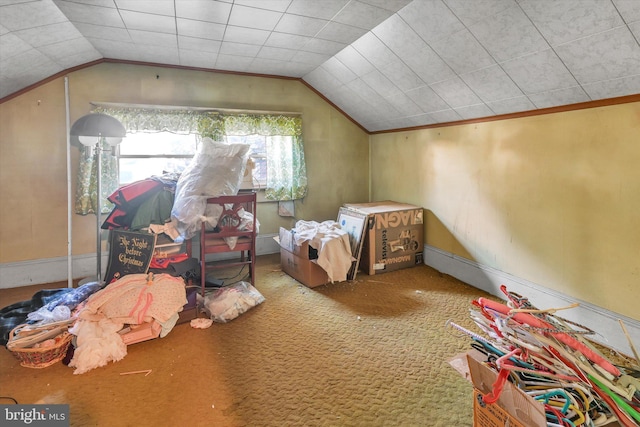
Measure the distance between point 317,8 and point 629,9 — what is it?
74.3 inches

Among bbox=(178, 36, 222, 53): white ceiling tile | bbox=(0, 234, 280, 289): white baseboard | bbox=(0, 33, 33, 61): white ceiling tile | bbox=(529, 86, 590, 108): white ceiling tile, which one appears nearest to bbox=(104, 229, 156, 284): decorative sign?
bbox=(0, 234, 280, 289): white baseboard

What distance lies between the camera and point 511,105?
2.85m

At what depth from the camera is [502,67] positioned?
2535 millimetres

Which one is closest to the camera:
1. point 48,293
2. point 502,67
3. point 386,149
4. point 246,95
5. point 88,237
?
point 502,67

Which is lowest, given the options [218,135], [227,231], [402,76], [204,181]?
[227,231]

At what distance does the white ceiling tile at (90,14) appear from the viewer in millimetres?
2379

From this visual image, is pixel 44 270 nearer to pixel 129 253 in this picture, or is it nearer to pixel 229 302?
pixel 129 253

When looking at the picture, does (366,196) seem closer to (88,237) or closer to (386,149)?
(386,149)

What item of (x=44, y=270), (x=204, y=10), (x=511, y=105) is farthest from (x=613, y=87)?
(x=44, y=270)

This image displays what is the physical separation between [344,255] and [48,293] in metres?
2.75

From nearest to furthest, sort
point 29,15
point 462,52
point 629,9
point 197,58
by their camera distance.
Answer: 1. point 629,9
2. point 29,15
3. point 462,52
4. point 197,58

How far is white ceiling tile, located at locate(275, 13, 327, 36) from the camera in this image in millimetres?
2686

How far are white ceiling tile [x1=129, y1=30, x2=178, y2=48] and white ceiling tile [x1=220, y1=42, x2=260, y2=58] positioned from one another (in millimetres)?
452

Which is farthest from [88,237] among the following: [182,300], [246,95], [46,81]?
[246,95]
